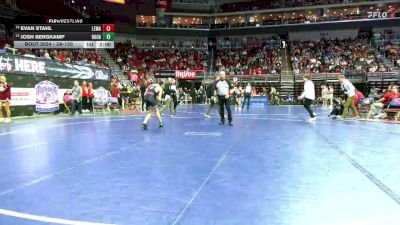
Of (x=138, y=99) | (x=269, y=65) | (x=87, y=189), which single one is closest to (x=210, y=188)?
(x=87, y=189)

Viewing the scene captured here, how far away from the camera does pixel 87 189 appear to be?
512cm

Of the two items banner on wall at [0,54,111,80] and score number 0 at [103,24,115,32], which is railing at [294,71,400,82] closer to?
banner on wall at [0,54,111,80]

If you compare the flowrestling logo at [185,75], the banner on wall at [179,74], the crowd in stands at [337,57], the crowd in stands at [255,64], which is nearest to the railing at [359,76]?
the crowd in stands at [337,57]

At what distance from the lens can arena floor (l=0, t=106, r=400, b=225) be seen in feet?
13.4

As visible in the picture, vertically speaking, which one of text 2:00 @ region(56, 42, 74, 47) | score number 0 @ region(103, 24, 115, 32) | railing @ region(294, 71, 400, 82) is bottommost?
railing @ region(294, 71, 400, 82)

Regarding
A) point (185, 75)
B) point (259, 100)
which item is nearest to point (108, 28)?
point (259, 100)

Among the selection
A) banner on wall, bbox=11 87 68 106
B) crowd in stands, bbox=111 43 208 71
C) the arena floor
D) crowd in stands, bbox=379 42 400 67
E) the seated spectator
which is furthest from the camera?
crowd in stands, bbox=111 43 208 71

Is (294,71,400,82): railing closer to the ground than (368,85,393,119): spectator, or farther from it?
farther from it

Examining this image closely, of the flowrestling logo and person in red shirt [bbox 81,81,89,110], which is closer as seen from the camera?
person in red shirt [bbox 81,81,89,110]
